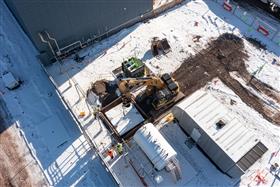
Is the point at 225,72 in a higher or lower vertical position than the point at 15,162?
lower

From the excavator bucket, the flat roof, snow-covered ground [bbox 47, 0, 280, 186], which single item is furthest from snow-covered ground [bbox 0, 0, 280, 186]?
the flat roof

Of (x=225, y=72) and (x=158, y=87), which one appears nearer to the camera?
(x=158, y=87)

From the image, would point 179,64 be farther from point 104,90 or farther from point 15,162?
point 15,162

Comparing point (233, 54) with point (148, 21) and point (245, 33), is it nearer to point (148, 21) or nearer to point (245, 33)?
point (245, 33)

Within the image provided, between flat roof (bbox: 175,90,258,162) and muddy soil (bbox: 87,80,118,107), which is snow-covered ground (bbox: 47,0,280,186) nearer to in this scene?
muddy soil (bbox: 87,80,118,107)

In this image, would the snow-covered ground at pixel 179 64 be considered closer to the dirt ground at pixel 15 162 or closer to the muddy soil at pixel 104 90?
the muddy soil at pixel 104 90

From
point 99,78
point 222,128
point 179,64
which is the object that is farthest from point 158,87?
point 99,78

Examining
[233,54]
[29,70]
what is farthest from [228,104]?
[29,70]
